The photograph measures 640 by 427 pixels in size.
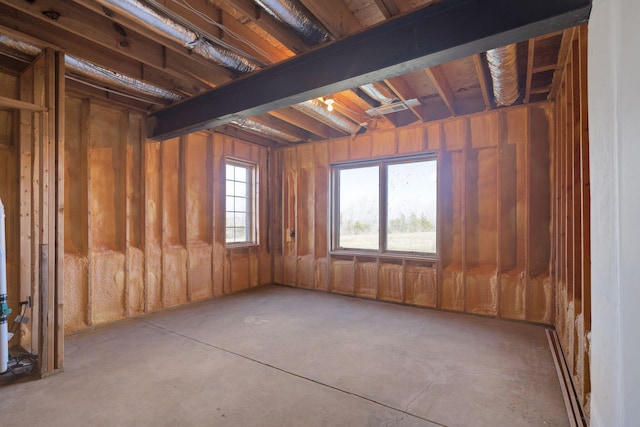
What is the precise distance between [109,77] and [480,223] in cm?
476

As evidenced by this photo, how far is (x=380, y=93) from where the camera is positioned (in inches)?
144

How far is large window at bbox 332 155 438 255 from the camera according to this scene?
462 centimetres

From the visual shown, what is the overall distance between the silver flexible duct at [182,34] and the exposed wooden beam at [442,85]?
1.84m

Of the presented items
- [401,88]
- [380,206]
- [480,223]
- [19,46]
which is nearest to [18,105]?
[19,46]

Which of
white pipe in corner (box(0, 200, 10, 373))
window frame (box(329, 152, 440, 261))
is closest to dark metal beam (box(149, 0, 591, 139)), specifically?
white pipe in corner (box(0, 200, 10, 373))

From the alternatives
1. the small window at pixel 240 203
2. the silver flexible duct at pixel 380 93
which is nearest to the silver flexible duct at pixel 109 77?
the small window at pixel 240 203

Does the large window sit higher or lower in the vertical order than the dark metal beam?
lower

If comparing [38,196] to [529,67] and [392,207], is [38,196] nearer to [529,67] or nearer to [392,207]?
[392,207]

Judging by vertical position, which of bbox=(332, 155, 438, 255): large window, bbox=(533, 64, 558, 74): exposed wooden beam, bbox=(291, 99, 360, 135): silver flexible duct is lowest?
bbox=(332, 155, 438, 255): large window

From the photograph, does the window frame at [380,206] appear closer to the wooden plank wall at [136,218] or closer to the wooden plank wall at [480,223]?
the wooden plank wall at [480,223]

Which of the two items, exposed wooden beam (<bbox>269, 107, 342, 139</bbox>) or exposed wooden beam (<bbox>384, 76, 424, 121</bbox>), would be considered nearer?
exposed wooden beam (<bbox>384, 76, 424, 121</bbox>)

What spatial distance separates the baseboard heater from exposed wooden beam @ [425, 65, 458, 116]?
2927mm

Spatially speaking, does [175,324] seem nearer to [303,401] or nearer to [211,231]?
[211,231]

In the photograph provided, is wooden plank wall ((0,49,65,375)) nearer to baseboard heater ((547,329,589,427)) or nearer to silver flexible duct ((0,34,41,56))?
silver flexible duct ((0,34,41,56))
